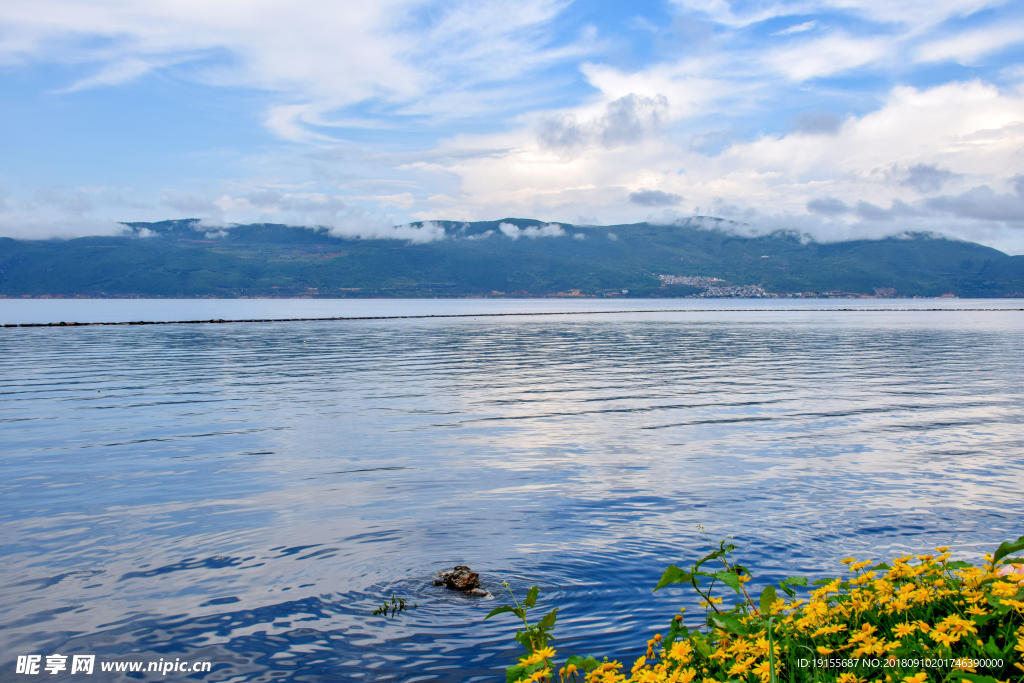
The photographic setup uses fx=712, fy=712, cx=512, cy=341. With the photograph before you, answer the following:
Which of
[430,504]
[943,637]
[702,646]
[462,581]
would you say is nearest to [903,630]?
[943,637]

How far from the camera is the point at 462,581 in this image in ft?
38.9

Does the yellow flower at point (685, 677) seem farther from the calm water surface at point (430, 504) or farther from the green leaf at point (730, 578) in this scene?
the calm water surface at point (430, 504)

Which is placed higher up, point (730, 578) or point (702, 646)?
point (730, 578)

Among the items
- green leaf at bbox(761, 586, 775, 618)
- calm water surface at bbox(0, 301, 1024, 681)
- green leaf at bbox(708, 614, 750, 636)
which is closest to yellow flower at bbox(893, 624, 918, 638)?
green leaf at bbox(761, 586, 775, 618)

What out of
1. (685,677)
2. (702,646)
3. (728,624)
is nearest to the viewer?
(685,677)

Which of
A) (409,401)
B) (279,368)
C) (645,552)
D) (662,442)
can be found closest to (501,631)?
(645,552)

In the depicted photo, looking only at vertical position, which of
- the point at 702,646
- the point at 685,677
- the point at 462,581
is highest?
the point at 685,677

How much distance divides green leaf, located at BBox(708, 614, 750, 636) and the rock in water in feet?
18.0

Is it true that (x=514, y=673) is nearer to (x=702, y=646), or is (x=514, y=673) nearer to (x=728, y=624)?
(x=702, y=646)

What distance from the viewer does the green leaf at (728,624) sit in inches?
259

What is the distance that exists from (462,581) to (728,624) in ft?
19.9

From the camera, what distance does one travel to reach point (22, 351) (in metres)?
71.1

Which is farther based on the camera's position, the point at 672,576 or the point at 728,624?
the point at 728,624

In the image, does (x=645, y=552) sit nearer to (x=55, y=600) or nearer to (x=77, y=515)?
(x=55, y=600)
